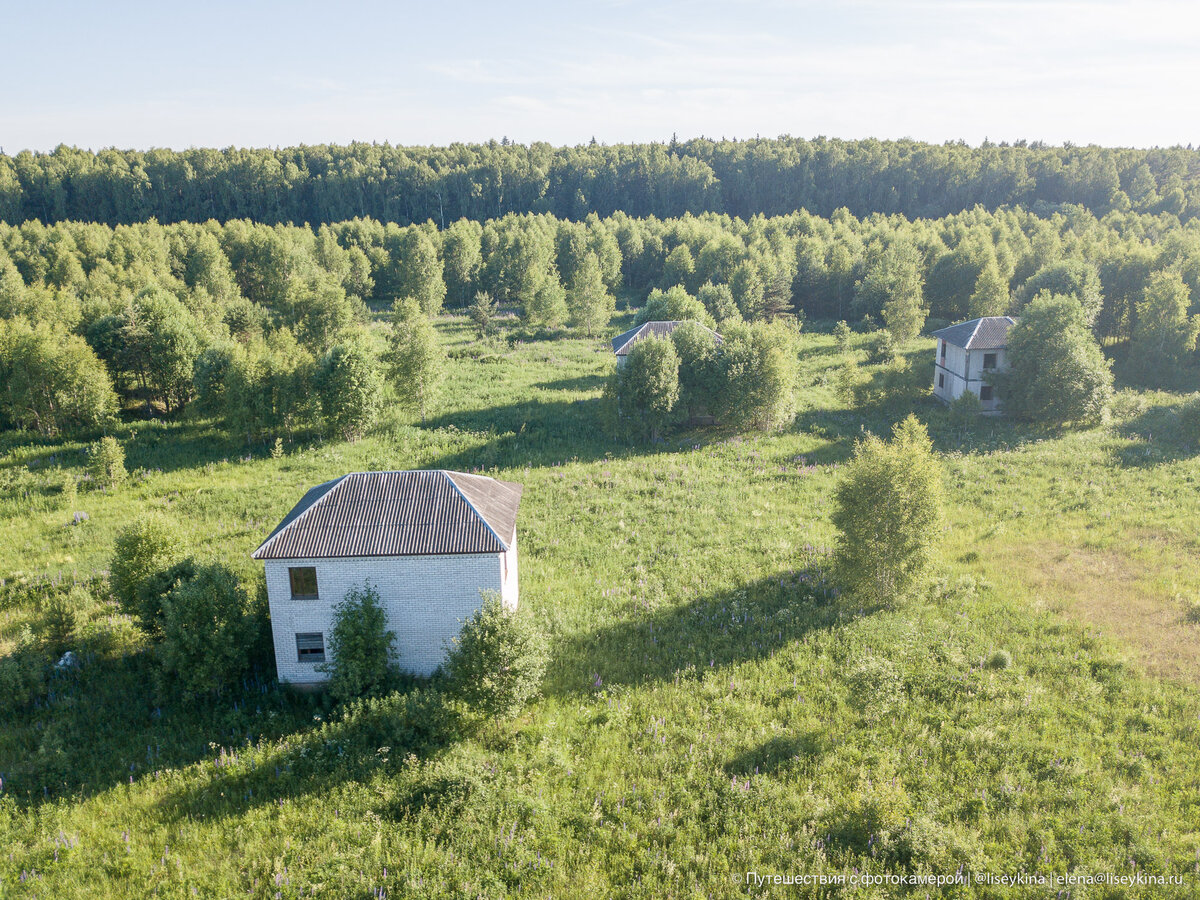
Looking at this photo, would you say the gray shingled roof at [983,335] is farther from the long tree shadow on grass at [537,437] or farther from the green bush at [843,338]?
the green bush at [843,338]

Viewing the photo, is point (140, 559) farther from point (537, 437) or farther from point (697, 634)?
point (537, 437)

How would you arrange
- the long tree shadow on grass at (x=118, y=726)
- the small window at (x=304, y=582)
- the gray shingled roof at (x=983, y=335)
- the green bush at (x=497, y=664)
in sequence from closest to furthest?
the long tree shadow on grass at (x=118, y=726) < the green bush at (x=497, y=664) < the small window at (x=304, y=582) < the gray shingled roof at (x=983, y=335)

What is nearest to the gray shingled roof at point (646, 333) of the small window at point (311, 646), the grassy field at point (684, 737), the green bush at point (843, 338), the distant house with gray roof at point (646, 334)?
the distant house with gray roof at point (646, 334)

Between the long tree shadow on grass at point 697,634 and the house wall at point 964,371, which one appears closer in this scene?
the long tree shadow on grass at point 697,634

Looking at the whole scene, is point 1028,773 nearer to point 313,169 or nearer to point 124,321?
point 124,321

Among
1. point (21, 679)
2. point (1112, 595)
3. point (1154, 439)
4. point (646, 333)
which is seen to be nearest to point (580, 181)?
point (646, 333)

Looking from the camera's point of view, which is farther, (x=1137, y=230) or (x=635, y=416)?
(x=1137, y=230)

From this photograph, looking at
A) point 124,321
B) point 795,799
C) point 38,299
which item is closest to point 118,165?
point 38,299
